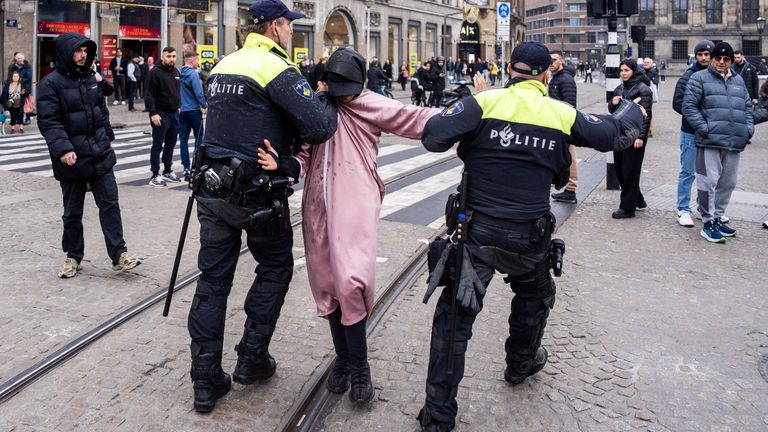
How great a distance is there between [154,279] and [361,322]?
9.39ft

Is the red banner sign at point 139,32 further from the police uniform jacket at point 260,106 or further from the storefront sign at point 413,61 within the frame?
the police uniform jacket at point 260,106

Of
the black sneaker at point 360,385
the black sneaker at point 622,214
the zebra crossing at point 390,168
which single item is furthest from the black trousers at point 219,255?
the black sneaker at point 622,214

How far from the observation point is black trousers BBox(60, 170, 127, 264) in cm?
602

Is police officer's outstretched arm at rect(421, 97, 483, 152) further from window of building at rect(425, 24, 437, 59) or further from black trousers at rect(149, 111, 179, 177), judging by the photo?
window of building at rect(425, 24, 437, 59)

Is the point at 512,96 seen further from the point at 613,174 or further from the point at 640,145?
the point at 613,174

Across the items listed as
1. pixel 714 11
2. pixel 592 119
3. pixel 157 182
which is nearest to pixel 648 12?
pixel 714 11

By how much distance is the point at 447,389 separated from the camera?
3559mm

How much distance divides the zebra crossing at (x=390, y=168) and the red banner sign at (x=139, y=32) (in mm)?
10605

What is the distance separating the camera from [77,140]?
5.91m

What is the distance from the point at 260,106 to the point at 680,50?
87.9 m

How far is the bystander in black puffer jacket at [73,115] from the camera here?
18.9 ft

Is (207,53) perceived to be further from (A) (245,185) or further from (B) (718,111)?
(A) (245,185)

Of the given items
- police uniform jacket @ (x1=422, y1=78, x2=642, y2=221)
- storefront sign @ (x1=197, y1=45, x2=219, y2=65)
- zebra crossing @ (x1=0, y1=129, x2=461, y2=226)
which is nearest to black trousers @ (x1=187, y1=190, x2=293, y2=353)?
police uniform jacket @ (x1=422, y1=78, x2=642, y2=221)

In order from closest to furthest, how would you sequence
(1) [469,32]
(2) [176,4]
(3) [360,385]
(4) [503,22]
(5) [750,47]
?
(3) [360,385] < (4) [503,22] < (2) [176,4] < (1) [469,32] < (5) [750,47]
